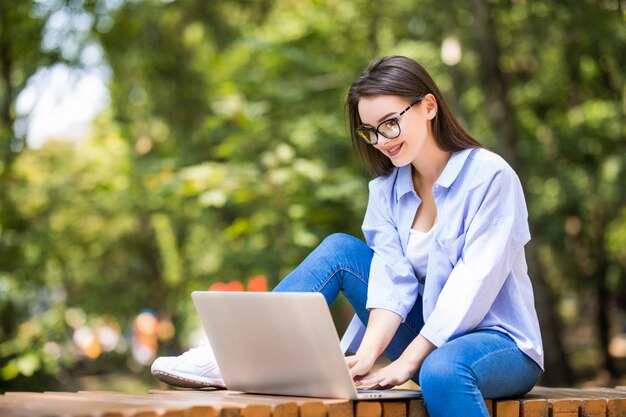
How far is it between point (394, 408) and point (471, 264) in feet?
1.52

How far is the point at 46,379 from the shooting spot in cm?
845

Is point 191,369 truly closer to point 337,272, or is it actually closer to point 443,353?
point 337,272

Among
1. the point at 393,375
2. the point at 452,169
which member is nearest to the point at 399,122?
the point at 452,169

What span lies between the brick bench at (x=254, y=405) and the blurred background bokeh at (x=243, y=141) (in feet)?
16.9

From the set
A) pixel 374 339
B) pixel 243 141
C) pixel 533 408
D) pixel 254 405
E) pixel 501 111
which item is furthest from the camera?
pixel 243 141

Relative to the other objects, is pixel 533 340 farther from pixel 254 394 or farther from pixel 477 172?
pixel 254 394

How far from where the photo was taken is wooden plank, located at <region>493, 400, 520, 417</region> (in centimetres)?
259

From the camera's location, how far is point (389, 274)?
284 centimetres

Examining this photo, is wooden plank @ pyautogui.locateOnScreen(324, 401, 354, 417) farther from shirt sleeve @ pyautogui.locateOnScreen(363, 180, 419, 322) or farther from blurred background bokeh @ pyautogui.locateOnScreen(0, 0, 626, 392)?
blurred background bokeh @ pyautogui.locateOnScreen(0, 0, 626, 392)

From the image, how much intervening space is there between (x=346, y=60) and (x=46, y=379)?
4.17 meters

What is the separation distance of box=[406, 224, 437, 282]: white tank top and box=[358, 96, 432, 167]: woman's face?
9.1 inches

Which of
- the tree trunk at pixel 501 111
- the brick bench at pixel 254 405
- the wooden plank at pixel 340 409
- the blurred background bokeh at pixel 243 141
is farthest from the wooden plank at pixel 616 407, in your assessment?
the tree trunk at pixel 501 111

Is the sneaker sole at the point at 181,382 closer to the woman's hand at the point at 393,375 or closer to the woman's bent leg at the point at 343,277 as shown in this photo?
the woman's bent leg at the point at 343,277

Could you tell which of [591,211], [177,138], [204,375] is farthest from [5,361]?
[591,211]
